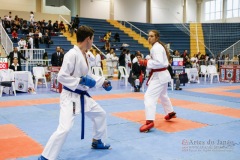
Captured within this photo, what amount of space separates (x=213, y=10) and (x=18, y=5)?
19.4 metres

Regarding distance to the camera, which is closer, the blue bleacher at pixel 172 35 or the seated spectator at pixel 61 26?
the seated spectator at pixel 61 26

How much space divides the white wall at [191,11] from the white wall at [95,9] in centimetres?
926

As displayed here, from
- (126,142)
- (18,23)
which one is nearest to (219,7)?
(18,23)

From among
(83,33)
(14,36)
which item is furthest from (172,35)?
(83,33)

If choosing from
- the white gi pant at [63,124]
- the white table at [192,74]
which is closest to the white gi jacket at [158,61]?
the white gi pant at [63,124]

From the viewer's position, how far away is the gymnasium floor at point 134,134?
377 centimetres

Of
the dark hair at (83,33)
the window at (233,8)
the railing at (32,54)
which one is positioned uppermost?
the window at (233,8)

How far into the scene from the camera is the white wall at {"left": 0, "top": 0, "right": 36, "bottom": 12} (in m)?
22.0

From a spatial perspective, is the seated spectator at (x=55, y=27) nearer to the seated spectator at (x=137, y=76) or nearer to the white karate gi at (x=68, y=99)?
the seated spectator at (x=137, y=76)

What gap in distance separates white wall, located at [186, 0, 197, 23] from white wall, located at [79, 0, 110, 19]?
9260 millimetres

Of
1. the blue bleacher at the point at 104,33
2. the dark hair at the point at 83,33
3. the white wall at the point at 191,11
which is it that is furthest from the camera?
Answer: the white wall at the point at 191,11

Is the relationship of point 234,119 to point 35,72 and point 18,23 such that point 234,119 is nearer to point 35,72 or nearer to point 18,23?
point 35,72

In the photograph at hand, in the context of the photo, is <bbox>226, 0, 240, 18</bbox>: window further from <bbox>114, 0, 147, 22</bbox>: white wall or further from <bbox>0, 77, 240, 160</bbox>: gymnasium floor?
<bbox>0, 77, 240, 160</bbox>: gymnasium floor

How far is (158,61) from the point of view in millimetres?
4922
